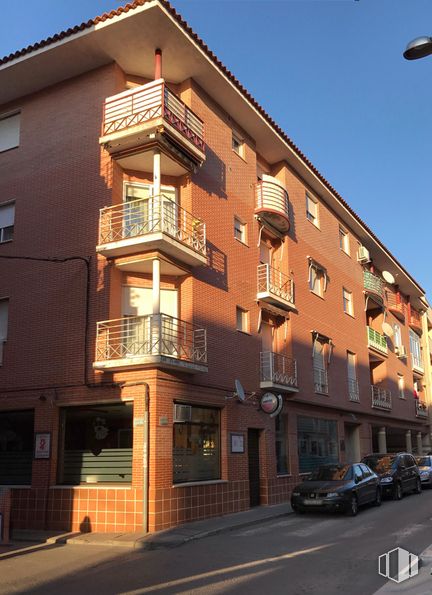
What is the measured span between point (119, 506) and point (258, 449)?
6192mm

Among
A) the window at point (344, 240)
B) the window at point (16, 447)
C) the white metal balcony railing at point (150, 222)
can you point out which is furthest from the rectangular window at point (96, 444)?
the window at point (344, 240)

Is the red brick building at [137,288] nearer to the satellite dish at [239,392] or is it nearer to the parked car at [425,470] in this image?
the satellite dish at [239,392]

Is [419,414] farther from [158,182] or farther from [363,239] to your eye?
[158,182]

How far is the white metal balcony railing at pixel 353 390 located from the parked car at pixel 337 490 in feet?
30.9

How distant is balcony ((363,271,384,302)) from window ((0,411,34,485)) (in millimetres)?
19875

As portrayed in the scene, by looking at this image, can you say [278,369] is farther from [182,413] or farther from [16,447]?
[16,447]

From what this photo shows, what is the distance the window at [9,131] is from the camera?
18.2 metres

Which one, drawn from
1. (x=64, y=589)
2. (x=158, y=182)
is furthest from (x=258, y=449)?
(x=64, y=589)

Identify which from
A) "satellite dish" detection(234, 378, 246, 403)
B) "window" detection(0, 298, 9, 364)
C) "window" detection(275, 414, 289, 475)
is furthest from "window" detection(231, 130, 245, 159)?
"window" detection(275, 414, 289, 475)

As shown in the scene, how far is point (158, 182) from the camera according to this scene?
15227mm

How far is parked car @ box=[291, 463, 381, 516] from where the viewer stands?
49.4ft

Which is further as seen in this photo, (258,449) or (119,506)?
(258,449)

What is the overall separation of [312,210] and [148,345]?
13.6m

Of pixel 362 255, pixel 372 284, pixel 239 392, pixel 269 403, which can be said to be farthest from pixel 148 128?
pixel 372 284
